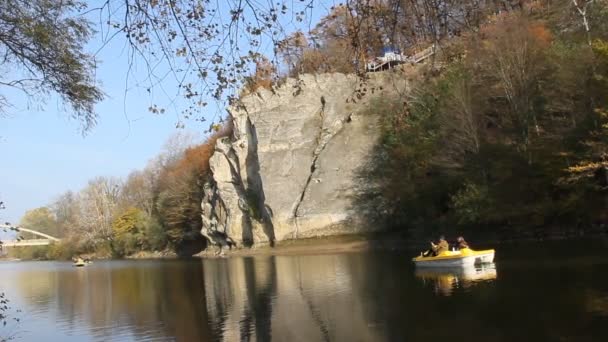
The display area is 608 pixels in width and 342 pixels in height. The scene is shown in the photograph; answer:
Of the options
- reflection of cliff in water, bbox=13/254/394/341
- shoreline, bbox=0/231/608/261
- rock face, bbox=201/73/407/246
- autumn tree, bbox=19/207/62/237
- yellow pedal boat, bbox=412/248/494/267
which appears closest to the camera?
reflection of cliff in water, bbox=13/254/394/341

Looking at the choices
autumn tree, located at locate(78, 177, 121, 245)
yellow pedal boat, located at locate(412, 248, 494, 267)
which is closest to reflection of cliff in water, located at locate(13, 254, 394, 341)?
yellow pedal boat, located at locate(412, 248, 494, 267)

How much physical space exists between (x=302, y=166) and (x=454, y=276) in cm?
3227

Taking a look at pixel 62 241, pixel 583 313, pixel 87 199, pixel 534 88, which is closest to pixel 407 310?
pixel 583 313

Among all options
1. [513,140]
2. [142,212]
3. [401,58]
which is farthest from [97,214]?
[401,58]

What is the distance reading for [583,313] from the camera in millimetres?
14297

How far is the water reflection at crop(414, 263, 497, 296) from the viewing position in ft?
71.1

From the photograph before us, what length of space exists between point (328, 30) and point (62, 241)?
105 meters

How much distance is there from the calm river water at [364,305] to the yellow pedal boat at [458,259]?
1.73 feet

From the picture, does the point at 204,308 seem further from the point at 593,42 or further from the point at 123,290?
the point at 593,42

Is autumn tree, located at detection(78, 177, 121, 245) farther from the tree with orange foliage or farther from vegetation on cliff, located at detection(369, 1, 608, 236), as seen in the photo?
vegetation on cliff, located at detection(369, 1, 608, 236)

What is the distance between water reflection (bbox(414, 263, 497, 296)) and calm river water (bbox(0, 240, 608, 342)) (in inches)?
2.1

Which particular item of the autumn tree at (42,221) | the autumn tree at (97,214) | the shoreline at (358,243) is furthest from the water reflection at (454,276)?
the autumn tree at (42,221)

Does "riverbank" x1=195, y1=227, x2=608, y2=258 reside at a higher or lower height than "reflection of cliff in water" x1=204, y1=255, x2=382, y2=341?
higher

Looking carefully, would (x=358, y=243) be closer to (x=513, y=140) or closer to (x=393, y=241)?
(x=393, y=241)
